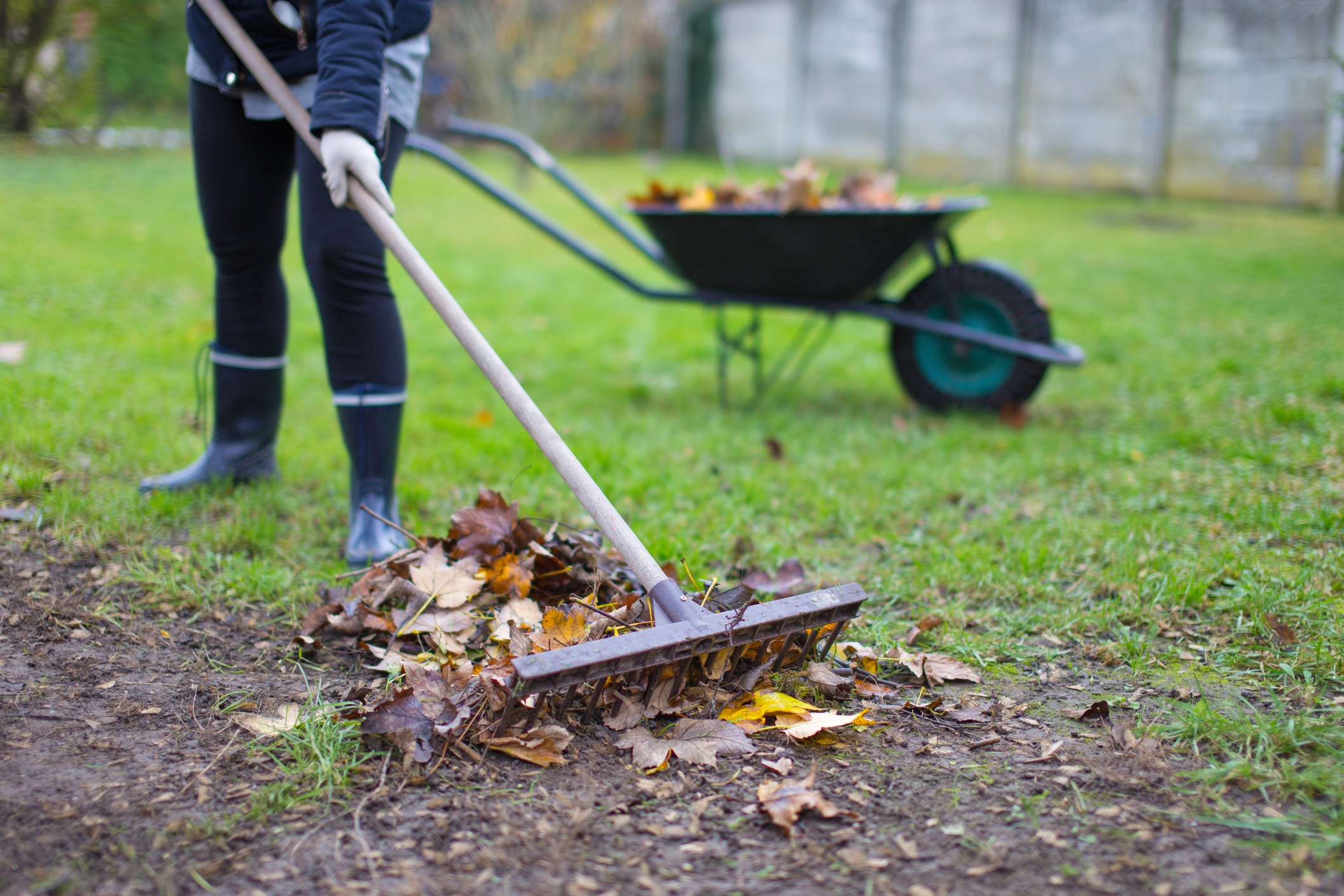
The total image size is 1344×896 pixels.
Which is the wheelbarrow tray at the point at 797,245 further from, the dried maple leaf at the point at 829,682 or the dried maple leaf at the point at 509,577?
the dried maple leaf at the point at 829,682

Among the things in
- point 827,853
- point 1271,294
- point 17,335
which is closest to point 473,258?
point 17,335

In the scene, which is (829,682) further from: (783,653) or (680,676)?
(680,676)

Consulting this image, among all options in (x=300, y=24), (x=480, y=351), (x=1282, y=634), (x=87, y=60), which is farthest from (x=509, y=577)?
(x=87, y=60)

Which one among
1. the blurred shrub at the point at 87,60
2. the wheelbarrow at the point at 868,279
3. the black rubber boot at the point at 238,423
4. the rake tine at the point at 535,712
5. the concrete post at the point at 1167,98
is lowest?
the rake tine at the point at 535,712

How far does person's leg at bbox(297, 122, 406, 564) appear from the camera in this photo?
2150mm

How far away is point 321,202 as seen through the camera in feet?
7.02

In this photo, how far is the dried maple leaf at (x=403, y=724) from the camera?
1.56 metres

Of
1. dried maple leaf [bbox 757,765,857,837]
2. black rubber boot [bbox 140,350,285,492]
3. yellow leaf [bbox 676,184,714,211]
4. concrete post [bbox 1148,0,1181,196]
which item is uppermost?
concrete post [bbox 1148,0,1181,196]

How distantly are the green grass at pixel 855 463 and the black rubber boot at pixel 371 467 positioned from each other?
0.12 m

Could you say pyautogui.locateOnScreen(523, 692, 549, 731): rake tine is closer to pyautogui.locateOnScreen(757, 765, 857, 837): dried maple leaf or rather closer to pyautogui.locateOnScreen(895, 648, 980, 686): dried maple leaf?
pyautogui.locateOnScreen(757, 765, 857, 837): dried maple leaf

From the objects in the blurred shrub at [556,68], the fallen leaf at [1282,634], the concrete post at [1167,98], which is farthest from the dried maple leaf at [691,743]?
the concrete post at [1167,98]

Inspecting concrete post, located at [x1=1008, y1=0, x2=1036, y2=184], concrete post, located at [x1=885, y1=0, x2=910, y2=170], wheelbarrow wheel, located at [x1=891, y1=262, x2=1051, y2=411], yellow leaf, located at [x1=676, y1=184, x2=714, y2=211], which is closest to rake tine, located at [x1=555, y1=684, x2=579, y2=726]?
yellow leaf, located at [x1=676, y1=184, x2=714, y2=211]

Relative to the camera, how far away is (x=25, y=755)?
4.93 feet

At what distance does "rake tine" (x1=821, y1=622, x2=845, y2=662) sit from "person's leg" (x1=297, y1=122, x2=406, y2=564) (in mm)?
997
